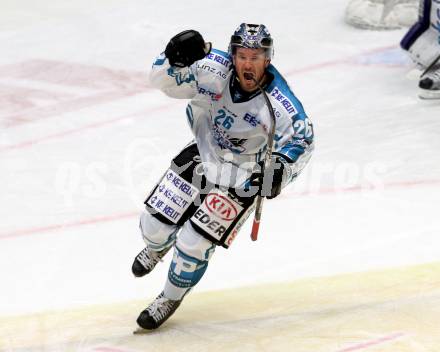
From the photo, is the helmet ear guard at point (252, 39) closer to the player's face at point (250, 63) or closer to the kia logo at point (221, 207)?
the player's face at point (250, 63)

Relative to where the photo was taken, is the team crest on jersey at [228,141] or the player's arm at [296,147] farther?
the team crest on jersey at [228,141]

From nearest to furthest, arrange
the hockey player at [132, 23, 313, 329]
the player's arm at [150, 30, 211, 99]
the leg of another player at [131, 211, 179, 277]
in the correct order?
the player's arm at [150, 30, 211, 99] < the hockey player at [132, 23, 313, 329] < the leg of another player at [131, 211, 179, 277]

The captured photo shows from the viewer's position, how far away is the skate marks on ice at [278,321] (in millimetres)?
4422

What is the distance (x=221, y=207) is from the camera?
4.66 metres

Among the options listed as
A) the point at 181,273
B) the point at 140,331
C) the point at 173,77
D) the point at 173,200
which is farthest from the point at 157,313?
the point at 173,77

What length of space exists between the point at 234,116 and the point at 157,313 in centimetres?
103

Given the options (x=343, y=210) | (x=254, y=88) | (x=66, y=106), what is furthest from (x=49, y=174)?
(x=254, y=88)

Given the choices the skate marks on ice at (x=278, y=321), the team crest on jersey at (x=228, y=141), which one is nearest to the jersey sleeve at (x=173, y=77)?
the team crest on jersey at (x=228, y=141)

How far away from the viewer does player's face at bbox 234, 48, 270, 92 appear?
4.54m

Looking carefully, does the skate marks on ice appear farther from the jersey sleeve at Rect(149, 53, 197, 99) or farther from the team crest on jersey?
the jersey sleeve at Rect(149, 53, 197, 99)

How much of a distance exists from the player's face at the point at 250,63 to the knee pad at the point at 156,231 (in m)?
0.83

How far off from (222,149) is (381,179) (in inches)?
102

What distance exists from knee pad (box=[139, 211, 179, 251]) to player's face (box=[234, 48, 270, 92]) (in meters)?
0.83

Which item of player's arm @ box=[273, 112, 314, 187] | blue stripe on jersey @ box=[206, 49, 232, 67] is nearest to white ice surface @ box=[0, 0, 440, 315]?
player's arm @ box=[273, 112, 314, 187]
